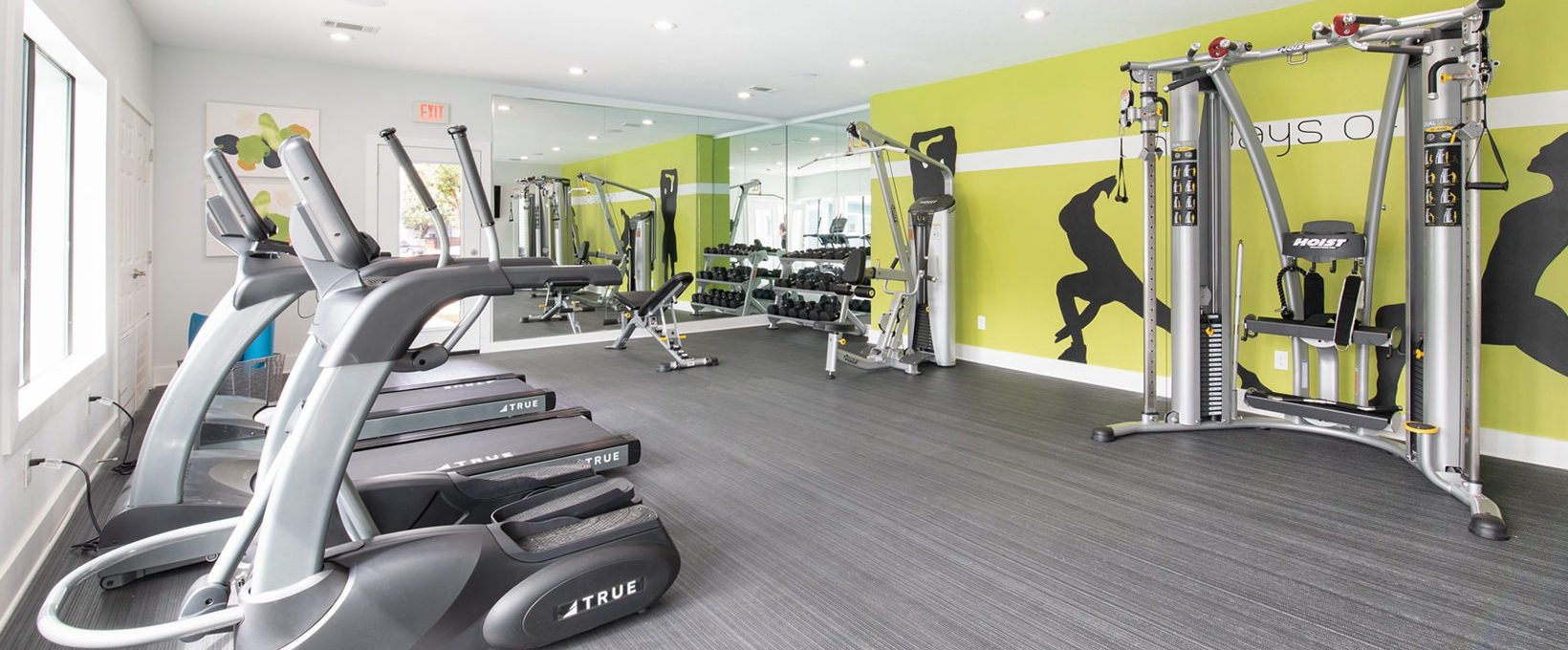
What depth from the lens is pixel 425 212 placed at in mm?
6465

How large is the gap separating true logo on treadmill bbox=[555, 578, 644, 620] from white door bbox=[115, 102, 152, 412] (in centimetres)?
355

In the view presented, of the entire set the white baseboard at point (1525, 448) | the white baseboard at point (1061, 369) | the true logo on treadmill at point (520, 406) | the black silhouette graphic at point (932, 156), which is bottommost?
the white baseboard at point (1525, 448)

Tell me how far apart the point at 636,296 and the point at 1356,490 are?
15.3ft

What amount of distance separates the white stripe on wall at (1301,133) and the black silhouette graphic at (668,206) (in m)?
3.37

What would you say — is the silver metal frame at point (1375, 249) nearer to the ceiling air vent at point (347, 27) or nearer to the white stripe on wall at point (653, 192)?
the ceiling air vent at point (347, 27)

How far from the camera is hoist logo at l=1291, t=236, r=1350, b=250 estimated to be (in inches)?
141

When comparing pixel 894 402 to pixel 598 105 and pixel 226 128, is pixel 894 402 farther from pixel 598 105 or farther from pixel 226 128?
pixel 226 128

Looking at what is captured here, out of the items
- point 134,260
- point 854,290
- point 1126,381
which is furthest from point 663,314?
point 1126,381

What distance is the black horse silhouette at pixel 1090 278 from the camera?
525 cm

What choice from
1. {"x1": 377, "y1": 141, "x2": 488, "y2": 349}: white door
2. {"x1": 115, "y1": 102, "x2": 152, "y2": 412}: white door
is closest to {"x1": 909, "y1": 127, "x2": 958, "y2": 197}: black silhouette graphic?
{"x1": 377, "y1": 141, "x2": 488, "y2": 349}: white door

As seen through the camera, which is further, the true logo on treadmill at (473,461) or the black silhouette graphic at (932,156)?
the black silhouette graphic at (932,156)

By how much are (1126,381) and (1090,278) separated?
0.77 metres

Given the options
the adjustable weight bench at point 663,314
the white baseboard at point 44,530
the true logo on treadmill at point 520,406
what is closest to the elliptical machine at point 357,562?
the white baseboard at point 44,530

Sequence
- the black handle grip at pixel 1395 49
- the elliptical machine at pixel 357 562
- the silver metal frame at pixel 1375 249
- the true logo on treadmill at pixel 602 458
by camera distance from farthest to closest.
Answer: the true logo on treadmill at pixel 602 458
the black handle grip at pixel 1395 49
the silver metal frame at pixel 1375 249
the elliptical machine at pixel 357 562
